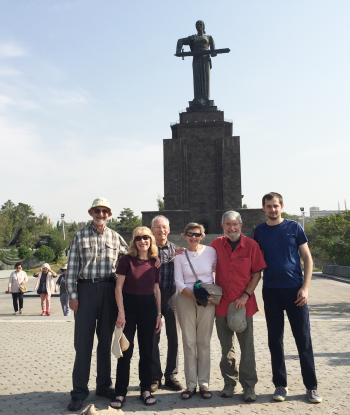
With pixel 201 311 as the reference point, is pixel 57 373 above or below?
below

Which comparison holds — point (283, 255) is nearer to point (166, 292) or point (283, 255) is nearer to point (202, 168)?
point (166, 292)

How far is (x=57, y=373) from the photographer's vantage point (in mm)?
5863

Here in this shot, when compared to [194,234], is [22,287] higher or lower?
lower

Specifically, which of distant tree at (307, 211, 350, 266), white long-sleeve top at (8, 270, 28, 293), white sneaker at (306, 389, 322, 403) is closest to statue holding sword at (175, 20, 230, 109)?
distant tree at (307, 211, 350, 266)

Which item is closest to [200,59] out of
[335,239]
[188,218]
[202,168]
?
[202,168]

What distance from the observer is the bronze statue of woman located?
39688 millimetres

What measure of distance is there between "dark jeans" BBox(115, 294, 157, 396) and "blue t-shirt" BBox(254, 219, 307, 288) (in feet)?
4.27

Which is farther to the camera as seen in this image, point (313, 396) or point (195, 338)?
point (195, 338)

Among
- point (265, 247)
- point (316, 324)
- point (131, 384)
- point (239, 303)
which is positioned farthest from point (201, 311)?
point (316, 324)

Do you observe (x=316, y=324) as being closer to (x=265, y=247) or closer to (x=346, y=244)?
(x=265, y=247)

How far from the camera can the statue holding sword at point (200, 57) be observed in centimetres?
3969

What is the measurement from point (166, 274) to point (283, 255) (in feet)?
4.37

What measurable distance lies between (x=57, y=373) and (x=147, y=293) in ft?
6.69

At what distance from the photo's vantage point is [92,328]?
194 inches
